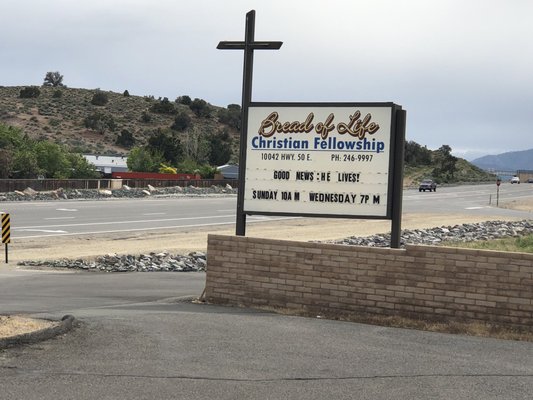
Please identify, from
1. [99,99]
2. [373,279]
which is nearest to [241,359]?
[373,279]

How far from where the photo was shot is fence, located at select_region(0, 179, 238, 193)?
5703 cm

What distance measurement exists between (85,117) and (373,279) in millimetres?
125024

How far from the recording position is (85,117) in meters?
132

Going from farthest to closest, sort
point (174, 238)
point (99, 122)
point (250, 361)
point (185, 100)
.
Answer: point (185, 100), point (99, 122), point (174, 238), point (250, 361)

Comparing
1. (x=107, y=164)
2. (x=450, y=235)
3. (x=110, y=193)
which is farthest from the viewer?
(x=107, y=164)

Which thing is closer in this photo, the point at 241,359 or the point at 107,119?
the point at 241,359

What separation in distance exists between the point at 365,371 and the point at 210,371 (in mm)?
1553

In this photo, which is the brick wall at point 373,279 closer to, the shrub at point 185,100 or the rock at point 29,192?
the rock at point 29,192

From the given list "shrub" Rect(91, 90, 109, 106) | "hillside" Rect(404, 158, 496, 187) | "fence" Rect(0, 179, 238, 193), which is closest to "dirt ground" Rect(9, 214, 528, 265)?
"fence" Rect(0, 179, 238, 193)

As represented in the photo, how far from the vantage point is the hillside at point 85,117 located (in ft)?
398

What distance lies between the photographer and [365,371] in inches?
315

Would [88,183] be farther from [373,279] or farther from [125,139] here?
[125,139]

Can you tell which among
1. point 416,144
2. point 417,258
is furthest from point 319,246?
point 416,144

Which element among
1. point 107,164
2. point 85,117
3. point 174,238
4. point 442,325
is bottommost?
point 174,238
